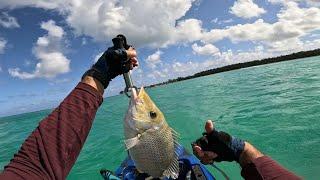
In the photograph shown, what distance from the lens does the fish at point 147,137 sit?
2.98m

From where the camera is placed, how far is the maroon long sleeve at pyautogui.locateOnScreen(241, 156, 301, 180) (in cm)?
285

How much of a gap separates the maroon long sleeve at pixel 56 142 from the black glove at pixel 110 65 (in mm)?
267

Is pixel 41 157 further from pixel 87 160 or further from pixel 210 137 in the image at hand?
pixel 87 160

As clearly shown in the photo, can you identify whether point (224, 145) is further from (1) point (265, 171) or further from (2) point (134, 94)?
(2) point (134, 94)

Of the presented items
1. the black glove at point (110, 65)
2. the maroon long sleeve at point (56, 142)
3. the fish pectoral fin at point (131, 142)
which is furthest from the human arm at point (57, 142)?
the fish pectoral fin at point (131, 142)

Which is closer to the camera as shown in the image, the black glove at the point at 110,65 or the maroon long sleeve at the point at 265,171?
the black glove at the point at 110,65

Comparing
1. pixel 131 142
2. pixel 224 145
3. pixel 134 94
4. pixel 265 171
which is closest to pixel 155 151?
pixel 131 142

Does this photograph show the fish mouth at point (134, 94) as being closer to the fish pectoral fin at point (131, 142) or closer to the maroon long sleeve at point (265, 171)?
the fish pectoral fin at point (131, 142)

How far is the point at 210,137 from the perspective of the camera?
12.3 ft

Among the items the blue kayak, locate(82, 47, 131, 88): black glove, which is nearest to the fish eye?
locate(82, 47, 131, 88): black glove

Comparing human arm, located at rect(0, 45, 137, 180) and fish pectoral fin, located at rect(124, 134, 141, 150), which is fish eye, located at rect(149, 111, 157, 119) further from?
human arm, located at rect(0, 45, 137, 180)

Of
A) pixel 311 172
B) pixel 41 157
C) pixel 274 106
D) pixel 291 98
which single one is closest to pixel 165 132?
pixel 41 157

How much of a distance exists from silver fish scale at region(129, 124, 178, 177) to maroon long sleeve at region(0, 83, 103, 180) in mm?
1250

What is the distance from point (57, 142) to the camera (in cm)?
168
